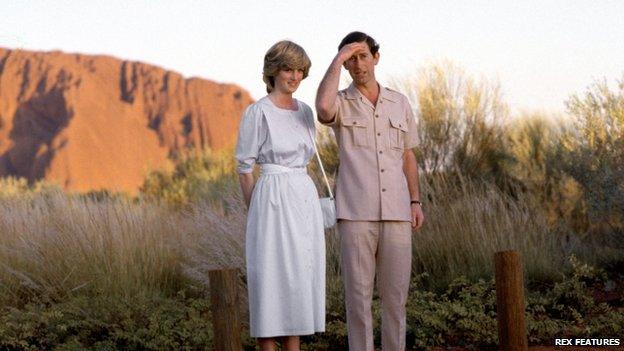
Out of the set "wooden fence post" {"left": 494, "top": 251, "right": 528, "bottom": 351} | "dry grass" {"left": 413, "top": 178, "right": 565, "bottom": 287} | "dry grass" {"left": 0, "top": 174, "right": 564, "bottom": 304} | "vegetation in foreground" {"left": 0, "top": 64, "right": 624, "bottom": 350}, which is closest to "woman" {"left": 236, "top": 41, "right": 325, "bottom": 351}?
"wooden fence post" {"left": 494, "top": 251, "right": 528, "bottom": 351}

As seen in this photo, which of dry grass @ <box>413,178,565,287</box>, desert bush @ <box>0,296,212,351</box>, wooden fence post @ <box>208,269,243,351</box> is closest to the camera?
wooden fence post @ <box>208,269,243,351</box>

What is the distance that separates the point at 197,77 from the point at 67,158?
18928 millimetres

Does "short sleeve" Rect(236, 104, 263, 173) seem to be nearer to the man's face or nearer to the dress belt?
the dress belt

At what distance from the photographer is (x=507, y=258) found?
4.91 metres

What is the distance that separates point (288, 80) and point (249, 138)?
1.16 feet

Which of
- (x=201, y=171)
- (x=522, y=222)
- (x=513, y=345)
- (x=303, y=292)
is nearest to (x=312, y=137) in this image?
(x=303, y=292)

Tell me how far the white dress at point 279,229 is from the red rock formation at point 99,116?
4685 centimetres

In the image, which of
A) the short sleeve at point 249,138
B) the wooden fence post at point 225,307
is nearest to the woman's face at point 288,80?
the short sleeve at point 249,138

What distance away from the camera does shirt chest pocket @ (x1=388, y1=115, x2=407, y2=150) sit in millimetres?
5395

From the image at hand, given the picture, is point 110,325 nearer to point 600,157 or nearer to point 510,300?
point 510,300

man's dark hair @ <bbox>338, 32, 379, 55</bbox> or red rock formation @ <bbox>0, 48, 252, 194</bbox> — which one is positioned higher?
red rock formation @ <bbox>0, 48, 252, 194</bbox>

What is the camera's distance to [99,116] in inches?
2333

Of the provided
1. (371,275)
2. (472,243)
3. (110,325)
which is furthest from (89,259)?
(371,275)

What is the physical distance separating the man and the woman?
0.82 feet
